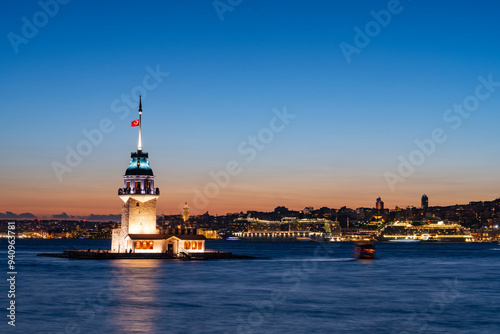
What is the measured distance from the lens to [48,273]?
212ft

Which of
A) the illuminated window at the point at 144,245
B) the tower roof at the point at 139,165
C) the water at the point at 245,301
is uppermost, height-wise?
the tower roof at the point at 139,165

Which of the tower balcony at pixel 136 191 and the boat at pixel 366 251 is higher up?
the tower balcony at pixel 136 191

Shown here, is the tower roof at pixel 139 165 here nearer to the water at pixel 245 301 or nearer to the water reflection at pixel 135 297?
the water reflection at pixel 135 297

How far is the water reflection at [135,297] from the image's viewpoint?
34406mm

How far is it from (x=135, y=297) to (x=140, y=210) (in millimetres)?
31946

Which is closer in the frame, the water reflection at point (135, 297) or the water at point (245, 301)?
the water at point (245, 301)

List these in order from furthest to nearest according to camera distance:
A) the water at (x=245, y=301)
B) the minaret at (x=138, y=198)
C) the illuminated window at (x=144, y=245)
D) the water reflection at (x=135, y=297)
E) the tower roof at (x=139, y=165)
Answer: the tower roof at (x=139, y=165)
the illuminated window at (x=144, y=245)
the minaret at (x=138, y=198)
the water reflection at (x=135, y=297)
the water at (x=245, y=301)

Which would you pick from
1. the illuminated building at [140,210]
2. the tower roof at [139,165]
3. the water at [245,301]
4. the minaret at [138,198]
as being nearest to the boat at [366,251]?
the illuminated building at [140,210]

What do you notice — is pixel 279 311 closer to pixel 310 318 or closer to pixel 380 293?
pixel 310 318

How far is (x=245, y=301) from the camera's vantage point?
1734 inches

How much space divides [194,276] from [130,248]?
19.0 meters

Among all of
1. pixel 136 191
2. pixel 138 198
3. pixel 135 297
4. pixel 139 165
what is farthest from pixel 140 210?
pixel 135 297

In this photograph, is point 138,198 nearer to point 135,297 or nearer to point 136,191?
point 136,191

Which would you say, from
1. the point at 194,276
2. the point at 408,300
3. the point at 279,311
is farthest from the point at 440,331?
the point at 194,276
